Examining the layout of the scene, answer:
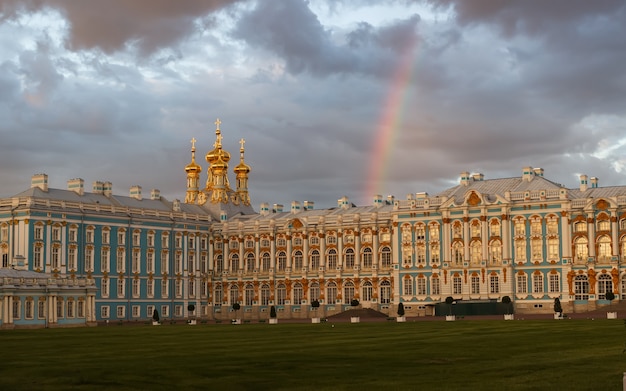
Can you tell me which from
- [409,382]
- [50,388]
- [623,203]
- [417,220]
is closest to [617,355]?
[409,382]

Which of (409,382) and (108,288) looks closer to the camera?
(409,382)

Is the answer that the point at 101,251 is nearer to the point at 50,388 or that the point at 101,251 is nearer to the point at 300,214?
the point at 300,214

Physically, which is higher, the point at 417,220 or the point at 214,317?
the point at 417,220

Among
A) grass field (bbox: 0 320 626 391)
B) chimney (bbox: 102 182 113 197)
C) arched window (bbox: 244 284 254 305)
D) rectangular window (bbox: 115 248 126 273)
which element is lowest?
grass field (bbox: 0 320 626 391)

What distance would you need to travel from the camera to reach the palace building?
10588 centimetres

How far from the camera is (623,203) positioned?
10519cm

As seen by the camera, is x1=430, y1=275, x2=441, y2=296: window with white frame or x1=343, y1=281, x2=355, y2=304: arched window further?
x1=343, y1=281, x2=355, y2=304: arched window

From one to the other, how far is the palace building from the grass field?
162 feet

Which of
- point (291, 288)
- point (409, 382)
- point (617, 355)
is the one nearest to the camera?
point (409, 382)

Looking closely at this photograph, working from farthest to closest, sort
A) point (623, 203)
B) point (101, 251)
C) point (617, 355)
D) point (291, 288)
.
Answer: point (291, 288) < point (101, 251) < point (623, 203) < point (617, 355)

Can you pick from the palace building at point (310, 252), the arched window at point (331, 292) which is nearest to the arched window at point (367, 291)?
the palace building at point (310, 252)

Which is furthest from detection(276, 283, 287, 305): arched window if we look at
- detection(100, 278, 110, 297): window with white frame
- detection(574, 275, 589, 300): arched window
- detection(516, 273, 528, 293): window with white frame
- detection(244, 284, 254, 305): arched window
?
detection(574, 275, 589, 300): arched window

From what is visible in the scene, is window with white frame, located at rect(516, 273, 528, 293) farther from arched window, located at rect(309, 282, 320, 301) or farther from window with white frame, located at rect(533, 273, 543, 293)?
arched window, located at rect(309, 282, 320, 301)

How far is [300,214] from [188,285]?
689 inches
